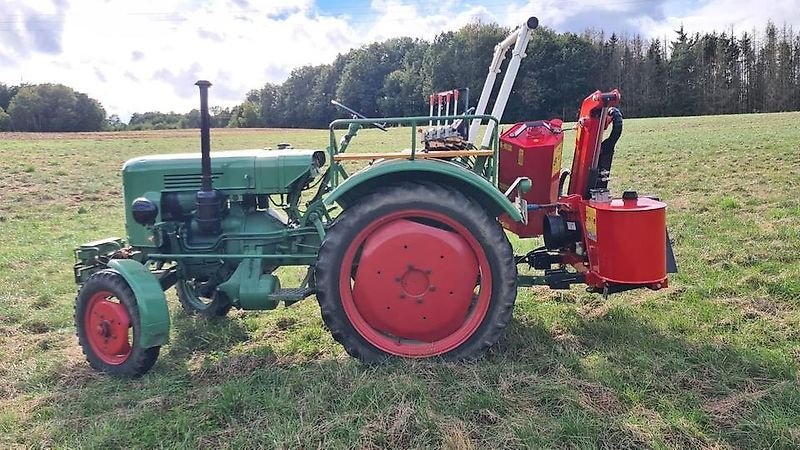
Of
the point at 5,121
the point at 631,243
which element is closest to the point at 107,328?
the point at 631,243

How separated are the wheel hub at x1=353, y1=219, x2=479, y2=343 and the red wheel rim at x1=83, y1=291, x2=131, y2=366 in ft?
4.78

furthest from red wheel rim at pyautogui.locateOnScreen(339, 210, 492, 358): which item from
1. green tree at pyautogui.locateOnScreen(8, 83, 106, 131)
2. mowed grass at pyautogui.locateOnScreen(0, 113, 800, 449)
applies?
green tree at pyautogui.locateOnScreen(8, 83, 106, 131)

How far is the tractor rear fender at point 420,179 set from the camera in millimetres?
3758

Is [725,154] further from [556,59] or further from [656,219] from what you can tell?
[556,59]

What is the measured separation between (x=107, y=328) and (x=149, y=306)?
36 cm

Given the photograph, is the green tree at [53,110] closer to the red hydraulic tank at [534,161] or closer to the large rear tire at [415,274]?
the red hydraulic tank at [534,161]

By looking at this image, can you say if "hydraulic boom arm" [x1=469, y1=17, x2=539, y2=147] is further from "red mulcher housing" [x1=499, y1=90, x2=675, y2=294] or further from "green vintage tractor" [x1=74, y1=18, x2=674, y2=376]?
"red mulcher housing" [x1=499, y1=90, x2=675, y2=294]

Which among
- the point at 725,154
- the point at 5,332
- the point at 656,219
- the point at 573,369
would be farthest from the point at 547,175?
the point at 725,154

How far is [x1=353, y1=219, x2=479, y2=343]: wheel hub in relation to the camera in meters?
3.75

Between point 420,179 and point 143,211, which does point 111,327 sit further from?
point 420,179

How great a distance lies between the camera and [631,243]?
12.8 feet

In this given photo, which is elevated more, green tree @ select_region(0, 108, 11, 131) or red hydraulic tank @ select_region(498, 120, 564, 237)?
green tree @ select_region(0, 108, 11, 131)

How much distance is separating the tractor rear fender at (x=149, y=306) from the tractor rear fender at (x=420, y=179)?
1199 millimetres

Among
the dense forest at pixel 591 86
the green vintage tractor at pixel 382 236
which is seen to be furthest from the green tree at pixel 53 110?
the green vintage tractor at pixel 382 236
